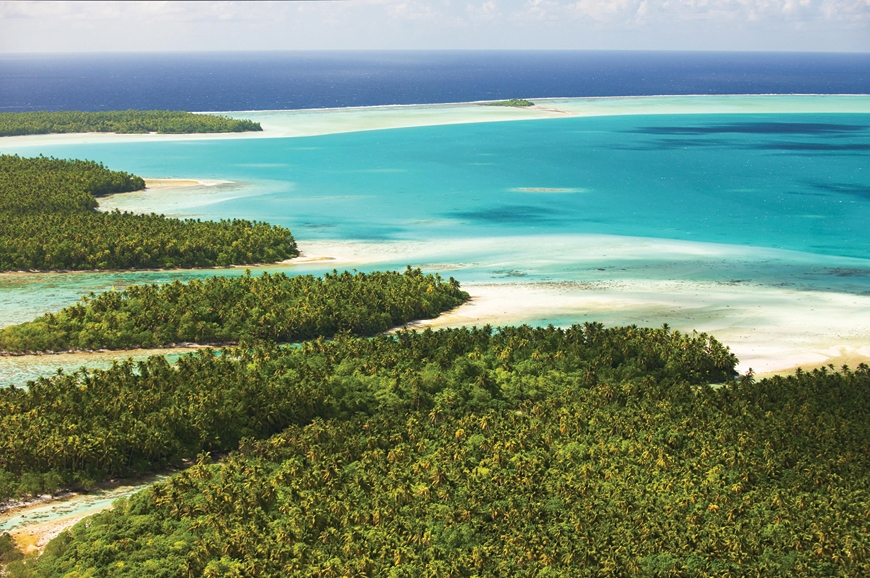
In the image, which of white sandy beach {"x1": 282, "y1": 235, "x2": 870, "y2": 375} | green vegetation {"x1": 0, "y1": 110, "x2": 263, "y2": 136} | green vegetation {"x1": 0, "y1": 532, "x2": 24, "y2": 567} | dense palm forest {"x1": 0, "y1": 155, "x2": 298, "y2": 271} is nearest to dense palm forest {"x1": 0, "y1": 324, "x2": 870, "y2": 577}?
green vegetation {"x1": 0, "y1": 532, "x2": 24, "y2": 567}

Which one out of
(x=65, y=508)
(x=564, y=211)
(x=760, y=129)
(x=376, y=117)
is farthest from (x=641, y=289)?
(x=376, y=117)

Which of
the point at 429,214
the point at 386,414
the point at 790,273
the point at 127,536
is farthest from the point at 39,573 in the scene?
the point at 429,214

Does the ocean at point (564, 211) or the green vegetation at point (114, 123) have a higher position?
the green vegetation at point (114, 123)

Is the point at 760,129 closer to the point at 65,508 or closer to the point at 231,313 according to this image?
the point at 231,313

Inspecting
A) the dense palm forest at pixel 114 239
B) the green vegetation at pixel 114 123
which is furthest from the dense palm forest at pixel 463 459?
the green vegetation at pixel 114 123

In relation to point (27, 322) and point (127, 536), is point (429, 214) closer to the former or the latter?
point (27, 322)

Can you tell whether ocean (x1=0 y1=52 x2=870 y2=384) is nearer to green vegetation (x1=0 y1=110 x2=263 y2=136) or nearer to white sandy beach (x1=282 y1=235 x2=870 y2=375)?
white sandy beach (x1=282 y1=235 x2=870 y2=375)

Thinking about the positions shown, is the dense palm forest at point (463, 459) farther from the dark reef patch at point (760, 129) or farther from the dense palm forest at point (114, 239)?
the dark reef patch at point (760, 129)
